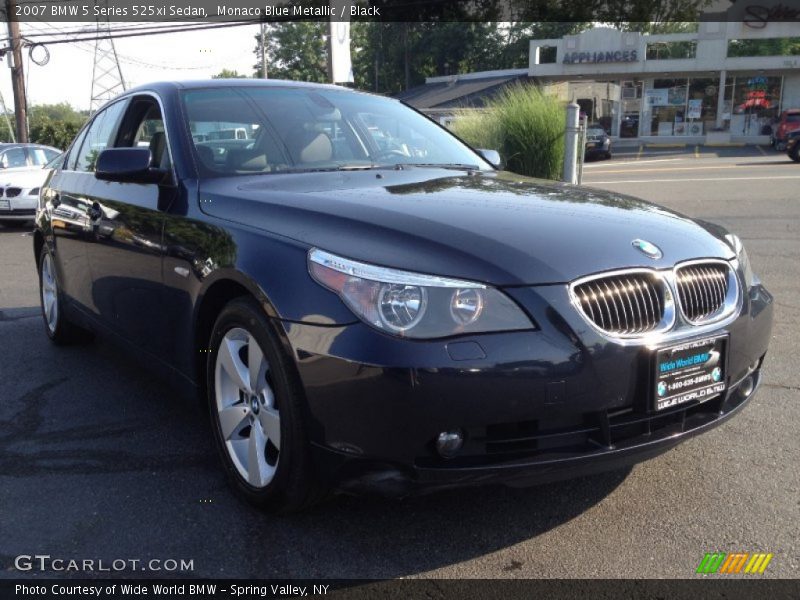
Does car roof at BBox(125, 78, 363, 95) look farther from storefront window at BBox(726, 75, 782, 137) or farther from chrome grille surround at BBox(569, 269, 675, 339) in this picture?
storefront window at BBox(726, 75, 782, 137)

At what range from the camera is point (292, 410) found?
2574 millimetres

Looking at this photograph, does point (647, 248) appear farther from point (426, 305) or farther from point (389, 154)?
point (389, 154)

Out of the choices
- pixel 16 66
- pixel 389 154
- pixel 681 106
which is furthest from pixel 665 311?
pixel 681 106

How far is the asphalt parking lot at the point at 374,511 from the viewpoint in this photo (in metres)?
2.66

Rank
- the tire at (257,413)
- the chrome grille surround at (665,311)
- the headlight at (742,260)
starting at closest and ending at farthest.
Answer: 1. the chrome grille surround at (665,311)
2. the tire at (257,413)
3. the headlight at (742,260)

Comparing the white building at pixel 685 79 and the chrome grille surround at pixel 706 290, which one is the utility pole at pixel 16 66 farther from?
the chrome grille surround at pixel 706 290

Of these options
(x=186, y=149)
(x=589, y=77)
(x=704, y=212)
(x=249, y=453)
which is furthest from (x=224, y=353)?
(x=589, y=77)

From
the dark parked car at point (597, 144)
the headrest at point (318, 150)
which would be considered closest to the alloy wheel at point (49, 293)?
the headrest at point (318, 150)

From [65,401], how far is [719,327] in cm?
348

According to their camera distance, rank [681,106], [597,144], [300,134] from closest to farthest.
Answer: [300,134] → [597,144] → [681,106]

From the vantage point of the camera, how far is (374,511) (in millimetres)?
2986

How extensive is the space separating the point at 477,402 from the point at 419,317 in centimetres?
31

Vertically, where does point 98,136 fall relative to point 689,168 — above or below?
above

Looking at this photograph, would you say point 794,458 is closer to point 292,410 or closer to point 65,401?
point 292,410
